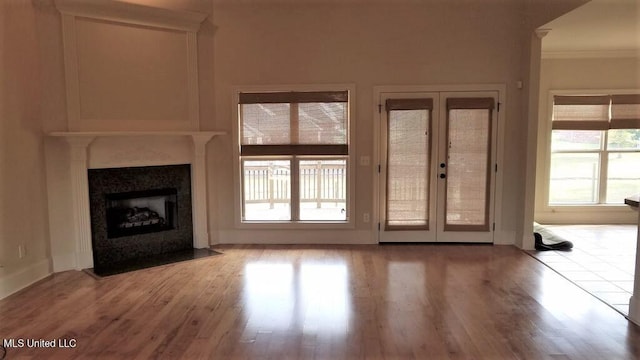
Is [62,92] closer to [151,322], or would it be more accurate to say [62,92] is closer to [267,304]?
[151,322]

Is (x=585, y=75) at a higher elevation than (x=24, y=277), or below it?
higher

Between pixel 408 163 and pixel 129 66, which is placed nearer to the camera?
pixel 129 66

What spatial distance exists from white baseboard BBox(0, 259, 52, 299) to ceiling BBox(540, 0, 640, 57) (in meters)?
5.96

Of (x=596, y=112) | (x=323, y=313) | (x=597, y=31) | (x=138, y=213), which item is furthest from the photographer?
(x=596, y=112)

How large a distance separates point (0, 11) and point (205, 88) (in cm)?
220

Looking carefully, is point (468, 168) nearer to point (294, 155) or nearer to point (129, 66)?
point (294, 155)

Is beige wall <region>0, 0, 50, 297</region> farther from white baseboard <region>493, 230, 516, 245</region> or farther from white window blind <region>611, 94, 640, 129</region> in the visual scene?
white window blind <region>611, 94, 640, 129</region>

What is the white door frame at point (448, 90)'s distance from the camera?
558 centimetres

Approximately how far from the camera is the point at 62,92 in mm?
4543

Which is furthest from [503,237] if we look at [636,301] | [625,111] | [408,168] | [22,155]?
[22,155]

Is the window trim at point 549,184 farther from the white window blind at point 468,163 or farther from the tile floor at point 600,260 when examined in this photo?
the white window blind at point 468,163

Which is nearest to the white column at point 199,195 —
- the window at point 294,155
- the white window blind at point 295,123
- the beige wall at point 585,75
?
the window at point 294,155

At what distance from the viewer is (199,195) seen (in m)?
5.58

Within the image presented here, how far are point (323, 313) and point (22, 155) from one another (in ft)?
10.6
